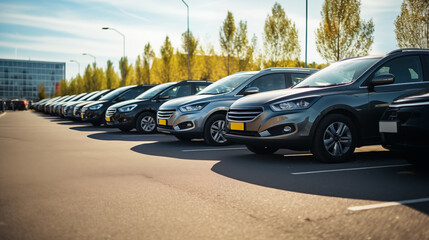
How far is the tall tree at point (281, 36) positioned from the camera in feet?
152

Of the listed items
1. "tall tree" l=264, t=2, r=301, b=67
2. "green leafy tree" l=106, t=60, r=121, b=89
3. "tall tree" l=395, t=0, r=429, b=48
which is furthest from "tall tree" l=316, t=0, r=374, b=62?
"green leafy tree" l=106, t=60, r=121, b=89

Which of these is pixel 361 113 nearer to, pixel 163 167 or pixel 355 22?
pixel 163 167

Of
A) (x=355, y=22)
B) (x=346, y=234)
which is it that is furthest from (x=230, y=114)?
(x=355, y=22)

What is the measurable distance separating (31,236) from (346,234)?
2.49 m

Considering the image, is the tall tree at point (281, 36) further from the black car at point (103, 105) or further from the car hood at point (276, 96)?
the car hood at point (276, 96)

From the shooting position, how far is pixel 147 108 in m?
13.8

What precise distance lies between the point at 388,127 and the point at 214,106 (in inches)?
176

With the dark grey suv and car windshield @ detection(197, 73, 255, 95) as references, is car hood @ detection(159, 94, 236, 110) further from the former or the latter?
the dark grey suv

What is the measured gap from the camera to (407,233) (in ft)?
11.2

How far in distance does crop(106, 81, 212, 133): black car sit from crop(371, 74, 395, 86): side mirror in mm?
7552

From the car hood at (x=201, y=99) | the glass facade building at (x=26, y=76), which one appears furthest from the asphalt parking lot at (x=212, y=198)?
the glass facade building at (x=26, y=76)

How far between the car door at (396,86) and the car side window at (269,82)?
118 inches

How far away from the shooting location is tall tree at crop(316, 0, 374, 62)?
3397 centimetres

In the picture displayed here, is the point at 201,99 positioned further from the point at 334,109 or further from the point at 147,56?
the point at 147,56
